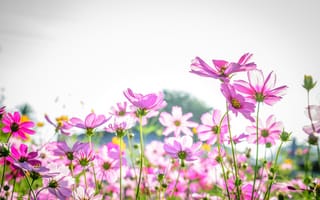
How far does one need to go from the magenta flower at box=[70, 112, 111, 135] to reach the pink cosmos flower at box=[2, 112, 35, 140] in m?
0.24

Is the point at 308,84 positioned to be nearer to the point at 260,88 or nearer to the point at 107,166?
the point at 260,88

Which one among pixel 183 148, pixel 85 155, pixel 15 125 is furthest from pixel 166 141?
pixel 15 125

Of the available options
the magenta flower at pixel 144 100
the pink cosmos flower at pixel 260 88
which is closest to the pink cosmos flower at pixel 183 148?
the magenta flower at pixel 144 100

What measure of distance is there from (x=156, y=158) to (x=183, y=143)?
102 centimetres

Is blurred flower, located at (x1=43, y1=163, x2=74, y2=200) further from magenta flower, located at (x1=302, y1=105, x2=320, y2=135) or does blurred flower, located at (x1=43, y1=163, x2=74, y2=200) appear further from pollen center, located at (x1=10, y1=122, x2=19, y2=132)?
magenta flower, located at (x1=302, y1=105, x2=320, y2=135)

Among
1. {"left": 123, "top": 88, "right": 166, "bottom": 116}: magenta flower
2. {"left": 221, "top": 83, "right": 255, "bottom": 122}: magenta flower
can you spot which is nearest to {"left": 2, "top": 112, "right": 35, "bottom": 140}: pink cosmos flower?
{"left": 123, "top": 88, "right": 166, "bottom": 116}: magenta flower

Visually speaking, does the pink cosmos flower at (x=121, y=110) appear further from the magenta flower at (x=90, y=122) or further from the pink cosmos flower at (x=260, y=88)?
the pink cosmos flower at (x=260, y=88)

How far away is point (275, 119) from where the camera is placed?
0.99m

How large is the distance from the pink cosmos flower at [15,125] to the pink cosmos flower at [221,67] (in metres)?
0.65

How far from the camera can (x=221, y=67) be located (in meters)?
0.65

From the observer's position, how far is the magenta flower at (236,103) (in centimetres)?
63

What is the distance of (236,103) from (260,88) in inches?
4.1

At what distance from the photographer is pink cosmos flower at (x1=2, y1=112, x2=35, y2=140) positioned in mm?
924

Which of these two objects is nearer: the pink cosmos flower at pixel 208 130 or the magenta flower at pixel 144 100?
the magenta flower at pixel 144 100
